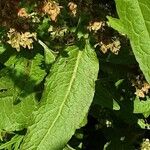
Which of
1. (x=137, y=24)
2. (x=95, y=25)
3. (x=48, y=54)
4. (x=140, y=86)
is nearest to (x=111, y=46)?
(x=95, y=25)

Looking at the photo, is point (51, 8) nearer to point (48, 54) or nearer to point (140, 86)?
point (48, 54)

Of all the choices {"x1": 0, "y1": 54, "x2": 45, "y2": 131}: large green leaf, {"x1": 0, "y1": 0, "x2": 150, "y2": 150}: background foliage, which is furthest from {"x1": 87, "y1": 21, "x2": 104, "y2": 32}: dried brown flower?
{"x1": 0, "y1": 54, "x2": 45, "y2": 131}: large green leaf

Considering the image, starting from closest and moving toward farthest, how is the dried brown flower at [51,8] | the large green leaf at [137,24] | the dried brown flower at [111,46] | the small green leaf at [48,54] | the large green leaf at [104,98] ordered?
the large green leaf at [137,24] < the dried brown flower at [51,8] < the dried brown flower at [111,46] < the small green leaf at [48,54] < the large green leaf at [104,98]

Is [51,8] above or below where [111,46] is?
above

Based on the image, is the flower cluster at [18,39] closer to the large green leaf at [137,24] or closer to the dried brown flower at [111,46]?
the dried brown flower at [111,46]

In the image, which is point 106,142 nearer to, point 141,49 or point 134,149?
point 134,149

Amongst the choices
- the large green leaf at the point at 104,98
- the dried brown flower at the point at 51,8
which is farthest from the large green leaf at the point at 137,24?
the large green leaf at the point at 104,98

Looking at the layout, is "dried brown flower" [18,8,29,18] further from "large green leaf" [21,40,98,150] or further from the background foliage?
"large green leaf" [21,40,98,150]
